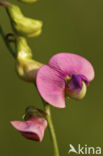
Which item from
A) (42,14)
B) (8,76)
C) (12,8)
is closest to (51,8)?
(42,14)

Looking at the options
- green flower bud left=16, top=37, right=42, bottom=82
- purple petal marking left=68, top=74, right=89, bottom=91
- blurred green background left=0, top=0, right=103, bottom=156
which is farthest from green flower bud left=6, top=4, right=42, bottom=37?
blurred green background left=0, top=0, right=103, bottom=156

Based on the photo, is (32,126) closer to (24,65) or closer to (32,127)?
(32,127)

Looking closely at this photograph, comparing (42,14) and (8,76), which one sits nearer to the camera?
(8,76)

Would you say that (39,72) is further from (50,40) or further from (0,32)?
(50,40)

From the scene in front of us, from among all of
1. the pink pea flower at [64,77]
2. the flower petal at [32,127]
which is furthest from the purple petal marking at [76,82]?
the flower petal at [32,127]

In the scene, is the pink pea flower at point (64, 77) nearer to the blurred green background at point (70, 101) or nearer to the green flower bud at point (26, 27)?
the green flower bud at point (26, 27)

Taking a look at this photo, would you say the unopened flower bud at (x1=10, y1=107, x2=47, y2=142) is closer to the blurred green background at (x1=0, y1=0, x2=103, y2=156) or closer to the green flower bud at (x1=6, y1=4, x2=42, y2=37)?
the green flower bud at (x1=6, y1=4, x2=42, y2=37)

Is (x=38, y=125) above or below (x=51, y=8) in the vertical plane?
above
